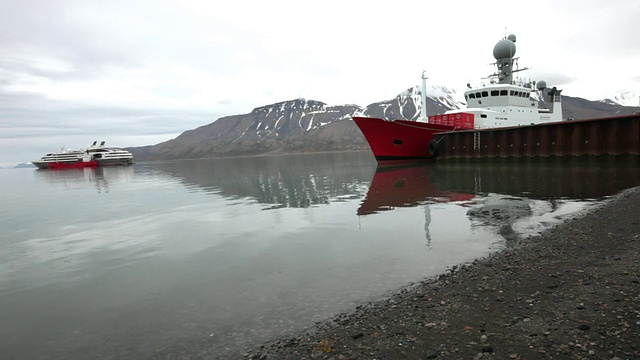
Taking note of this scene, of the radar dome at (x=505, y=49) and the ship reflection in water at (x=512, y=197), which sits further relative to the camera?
the radar dome at (x=505, y=49)

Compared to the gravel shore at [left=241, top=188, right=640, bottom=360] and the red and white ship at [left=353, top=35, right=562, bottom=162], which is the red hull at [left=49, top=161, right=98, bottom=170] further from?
the gravel shore at [left=241, top=188, right=640, bottom=360]

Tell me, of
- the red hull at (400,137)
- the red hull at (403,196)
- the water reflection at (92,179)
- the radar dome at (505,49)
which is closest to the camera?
the red hull at (403,196)

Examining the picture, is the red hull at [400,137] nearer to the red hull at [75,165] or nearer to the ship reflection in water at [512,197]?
the ship reflection in water at [512,197]

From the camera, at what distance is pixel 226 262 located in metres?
10.1

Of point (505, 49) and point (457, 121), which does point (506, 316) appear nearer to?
point (457, 121)

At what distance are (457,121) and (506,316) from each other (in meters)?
44.7

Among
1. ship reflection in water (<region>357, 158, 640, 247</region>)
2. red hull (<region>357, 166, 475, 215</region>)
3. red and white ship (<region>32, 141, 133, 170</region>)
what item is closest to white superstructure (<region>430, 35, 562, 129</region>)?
ship reflection in water (<region>357, 158, 640, 247</region>)

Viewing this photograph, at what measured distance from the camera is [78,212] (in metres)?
21.7

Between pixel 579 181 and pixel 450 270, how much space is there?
19381 millimetres

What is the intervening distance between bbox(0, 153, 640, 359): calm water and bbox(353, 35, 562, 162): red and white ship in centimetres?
2518

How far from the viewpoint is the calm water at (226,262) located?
636cm

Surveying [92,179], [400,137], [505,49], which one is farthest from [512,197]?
[92,179]

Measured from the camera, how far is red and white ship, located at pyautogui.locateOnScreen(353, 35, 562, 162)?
4488cm

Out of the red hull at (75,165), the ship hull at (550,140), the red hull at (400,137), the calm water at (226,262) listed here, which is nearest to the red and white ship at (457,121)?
the red hull at (400,137)
